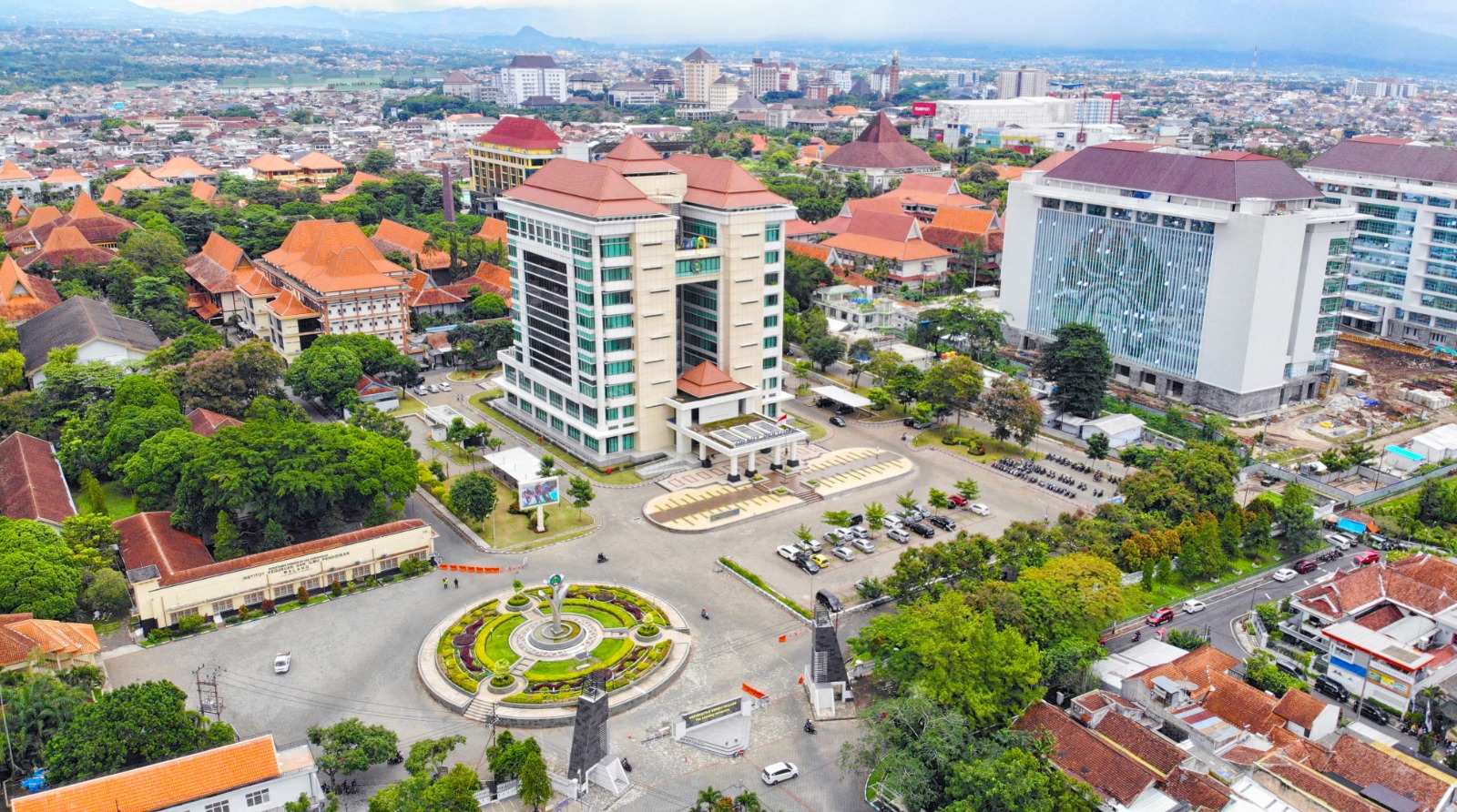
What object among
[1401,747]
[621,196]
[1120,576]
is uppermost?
[621,196]

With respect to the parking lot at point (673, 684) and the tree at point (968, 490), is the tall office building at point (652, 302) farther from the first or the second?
the tree at point (968, 490)

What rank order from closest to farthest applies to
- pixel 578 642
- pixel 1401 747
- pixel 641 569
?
pixel 1401 747, pixel 578 642, pixel 641 569

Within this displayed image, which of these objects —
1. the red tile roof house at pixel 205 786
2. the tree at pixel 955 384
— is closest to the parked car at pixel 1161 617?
the tree at pixel 955 384

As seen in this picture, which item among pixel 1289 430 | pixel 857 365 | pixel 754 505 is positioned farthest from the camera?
pixel 857 365

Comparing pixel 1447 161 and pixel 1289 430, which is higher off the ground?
pixel 1447 161

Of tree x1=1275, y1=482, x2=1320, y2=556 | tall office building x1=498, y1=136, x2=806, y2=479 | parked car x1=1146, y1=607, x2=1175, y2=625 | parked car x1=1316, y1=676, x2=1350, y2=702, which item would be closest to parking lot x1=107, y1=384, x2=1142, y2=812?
tall office building x1=498, y1=136, x2=806, y2=479

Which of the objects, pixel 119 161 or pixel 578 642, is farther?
pixel 119 161

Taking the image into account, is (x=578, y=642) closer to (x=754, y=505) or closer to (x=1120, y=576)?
(x=754, y=505)

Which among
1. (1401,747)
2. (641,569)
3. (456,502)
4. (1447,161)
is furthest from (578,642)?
(1447,161)
